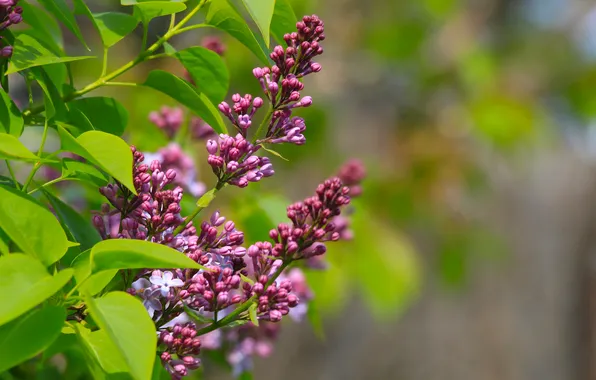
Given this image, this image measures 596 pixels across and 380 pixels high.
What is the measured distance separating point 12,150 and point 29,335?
0.08 m

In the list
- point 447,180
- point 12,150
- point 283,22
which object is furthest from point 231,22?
point 447,180

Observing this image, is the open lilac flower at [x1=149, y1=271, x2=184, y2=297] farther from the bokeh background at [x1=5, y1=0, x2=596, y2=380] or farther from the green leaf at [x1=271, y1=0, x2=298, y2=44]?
the bokeh background at [x1=5, y1=0, x2=596, y2=380]

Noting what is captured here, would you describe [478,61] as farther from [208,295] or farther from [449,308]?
[208,295]

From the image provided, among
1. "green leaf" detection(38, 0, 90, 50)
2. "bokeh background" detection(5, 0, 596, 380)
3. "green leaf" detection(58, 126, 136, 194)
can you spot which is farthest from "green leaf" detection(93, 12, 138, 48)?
"bokeh background" detection(5, 0, 596, 380)

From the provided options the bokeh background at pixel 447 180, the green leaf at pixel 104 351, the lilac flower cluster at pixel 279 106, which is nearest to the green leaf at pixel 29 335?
the green leaf at pixel 104 351

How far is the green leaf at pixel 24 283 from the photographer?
0.98 ft

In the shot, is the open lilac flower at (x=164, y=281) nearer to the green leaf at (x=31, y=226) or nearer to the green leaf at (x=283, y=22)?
the green leaf at (x=31, y=226)

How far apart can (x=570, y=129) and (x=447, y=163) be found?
101cm

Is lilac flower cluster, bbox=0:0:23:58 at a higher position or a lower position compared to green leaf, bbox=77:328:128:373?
higher

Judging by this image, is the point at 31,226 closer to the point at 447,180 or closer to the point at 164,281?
the point at 164,281

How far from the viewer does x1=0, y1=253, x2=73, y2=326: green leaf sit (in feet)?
0.98

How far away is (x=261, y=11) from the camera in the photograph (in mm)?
379

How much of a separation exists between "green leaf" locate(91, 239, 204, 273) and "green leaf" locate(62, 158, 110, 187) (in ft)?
0.27

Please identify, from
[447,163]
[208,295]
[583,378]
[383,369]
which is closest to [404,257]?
[447,163]
